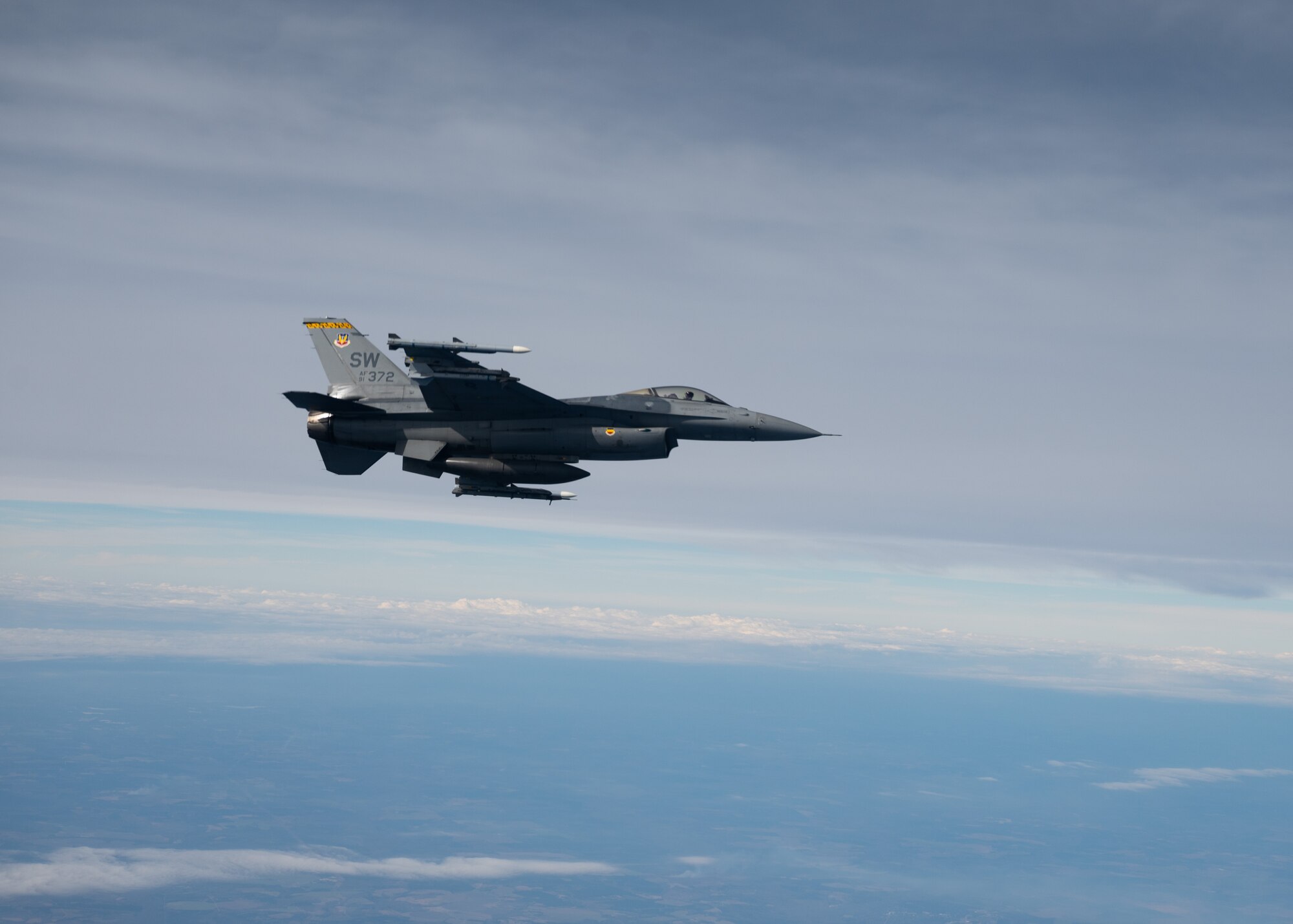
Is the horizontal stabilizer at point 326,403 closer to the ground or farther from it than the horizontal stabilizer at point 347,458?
farther from it

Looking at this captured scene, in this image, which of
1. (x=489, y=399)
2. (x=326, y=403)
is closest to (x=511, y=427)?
(x=489, y=399)

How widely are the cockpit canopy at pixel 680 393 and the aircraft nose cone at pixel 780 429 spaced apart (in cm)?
230

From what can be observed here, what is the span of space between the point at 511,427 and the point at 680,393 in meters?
8.30

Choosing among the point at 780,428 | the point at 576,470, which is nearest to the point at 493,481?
the point at 576,470

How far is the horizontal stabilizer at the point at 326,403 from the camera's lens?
43531 millimetres

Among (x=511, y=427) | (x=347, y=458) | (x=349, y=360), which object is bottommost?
(x=347, y=458)

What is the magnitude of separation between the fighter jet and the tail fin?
1.57ft

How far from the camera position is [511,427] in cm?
4366

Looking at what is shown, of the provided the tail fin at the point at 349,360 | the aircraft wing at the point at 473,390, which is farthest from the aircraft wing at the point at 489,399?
the tail fin at the point at 349,360

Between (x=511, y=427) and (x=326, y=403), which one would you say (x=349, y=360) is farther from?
(x=511, y=427)

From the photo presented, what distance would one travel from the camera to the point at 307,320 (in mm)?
49531

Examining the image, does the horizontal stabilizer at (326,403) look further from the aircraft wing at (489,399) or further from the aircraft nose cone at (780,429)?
the aircraft nose cone at (780,429)

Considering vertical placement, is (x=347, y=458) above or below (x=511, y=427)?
below

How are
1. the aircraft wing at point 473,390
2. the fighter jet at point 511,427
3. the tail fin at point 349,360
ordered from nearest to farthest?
the aircraft wing at point 473,390, the fighter jet at point 511,427, the tail fin at point 349,360
